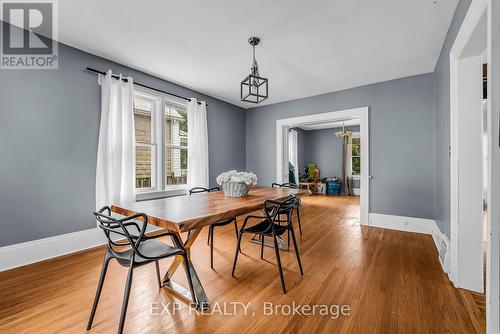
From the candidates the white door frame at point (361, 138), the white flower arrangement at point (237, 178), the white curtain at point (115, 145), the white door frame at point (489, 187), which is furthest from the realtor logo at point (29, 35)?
the white door frame at point (361, 138)

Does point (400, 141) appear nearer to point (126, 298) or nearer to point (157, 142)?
point (157, 142)

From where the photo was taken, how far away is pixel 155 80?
3676mm

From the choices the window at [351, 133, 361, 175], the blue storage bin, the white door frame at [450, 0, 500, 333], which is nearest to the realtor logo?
the white door frame at [450, 0, 500, 333]

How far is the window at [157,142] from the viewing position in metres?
3.57

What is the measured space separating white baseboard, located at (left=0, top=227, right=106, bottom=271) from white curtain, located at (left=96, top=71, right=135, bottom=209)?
1.42 ft

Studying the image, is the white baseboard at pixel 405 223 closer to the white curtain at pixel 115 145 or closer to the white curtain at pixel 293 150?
the white curtain at pixel 115 145

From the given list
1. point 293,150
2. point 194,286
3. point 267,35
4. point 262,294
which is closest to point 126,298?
point 194,286

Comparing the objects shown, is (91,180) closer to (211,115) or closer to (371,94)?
(211,115)

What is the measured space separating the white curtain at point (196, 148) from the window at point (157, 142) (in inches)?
6.7

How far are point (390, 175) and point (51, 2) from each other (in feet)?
16.3

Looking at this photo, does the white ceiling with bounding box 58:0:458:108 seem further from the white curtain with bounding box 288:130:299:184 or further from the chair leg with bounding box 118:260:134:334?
the white curtain with bounding box 288:130:299:184

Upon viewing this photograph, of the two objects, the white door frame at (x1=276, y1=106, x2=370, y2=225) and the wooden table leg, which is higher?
the white door frame at (x1=276, y1=106, x2=370, y2=225)

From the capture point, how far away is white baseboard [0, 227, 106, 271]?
2.29 metres

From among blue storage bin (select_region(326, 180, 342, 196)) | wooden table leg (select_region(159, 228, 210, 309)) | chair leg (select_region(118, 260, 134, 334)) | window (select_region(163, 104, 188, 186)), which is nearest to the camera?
chair leg (select_region(118, 260, 134, 334))
